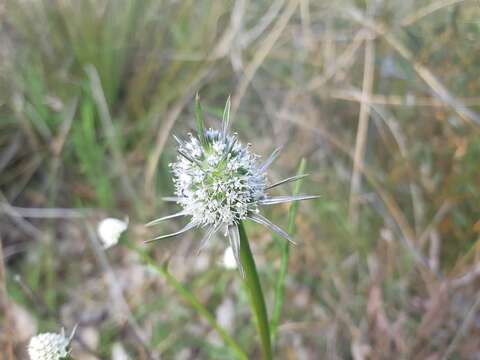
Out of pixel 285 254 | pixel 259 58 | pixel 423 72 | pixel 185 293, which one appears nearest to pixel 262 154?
pixel 259 58

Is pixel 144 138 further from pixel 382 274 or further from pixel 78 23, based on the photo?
pixel 382 274

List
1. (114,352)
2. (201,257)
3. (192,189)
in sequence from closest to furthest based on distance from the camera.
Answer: (192,189) < (114,352) < (201,257)

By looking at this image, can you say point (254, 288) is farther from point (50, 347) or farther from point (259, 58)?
point (259, 58)

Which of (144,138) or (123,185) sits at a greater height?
(144,138)

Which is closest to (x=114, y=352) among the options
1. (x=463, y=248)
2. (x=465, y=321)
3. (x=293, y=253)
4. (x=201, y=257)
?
(x=201, y=257)

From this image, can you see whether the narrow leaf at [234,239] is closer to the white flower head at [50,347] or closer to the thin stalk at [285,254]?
the thin stalk at [285,254]

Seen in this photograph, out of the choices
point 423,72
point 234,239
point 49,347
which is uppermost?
point 423,72

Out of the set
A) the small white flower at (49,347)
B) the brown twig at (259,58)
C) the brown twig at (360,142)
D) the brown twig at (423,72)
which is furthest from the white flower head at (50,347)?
the brown twig at (423,72)
